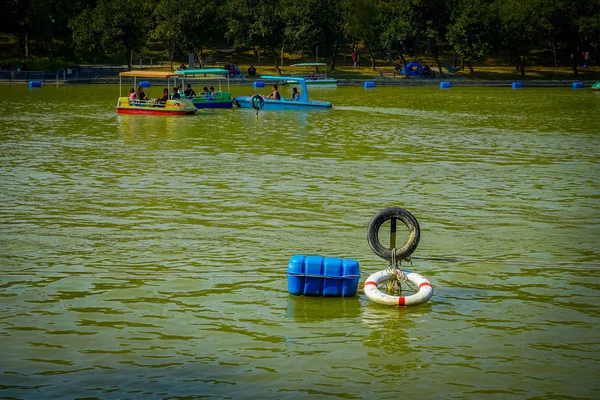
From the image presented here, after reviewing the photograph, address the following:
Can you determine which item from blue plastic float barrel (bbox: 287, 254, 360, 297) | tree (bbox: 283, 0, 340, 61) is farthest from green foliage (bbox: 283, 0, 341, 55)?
blue plastic float barrel (bbox: 287, 254, 360, 297)

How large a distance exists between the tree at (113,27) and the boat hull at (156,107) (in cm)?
3196

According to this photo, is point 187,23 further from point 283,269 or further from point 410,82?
point 283,269

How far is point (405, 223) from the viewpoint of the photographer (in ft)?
40.8

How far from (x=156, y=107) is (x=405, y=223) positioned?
102ft

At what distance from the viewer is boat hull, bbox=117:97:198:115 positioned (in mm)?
41250

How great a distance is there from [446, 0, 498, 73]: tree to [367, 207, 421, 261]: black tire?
61.0m

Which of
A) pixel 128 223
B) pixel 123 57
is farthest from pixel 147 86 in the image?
pixel 128 223

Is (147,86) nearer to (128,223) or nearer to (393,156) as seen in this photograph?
(393,156)

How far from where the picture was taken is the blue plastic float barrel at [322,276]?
12.4 meters

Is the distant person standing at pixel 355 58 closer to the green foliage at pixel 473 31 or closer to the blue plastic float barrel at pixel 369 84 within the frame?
the green foliage at pixel 473 31

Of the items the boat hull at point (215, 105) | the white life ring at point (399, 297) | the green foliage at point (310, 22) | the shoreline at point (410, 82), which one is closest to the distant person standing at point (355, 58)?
the green foliage at point (310, 22)

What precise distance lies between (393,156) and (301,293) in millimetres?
15909

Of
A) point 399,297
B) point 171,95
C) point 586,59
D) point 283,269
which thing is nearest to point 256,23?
point 586,59

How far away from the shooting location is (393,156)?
92.1 feet
